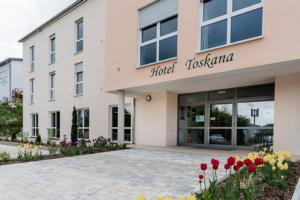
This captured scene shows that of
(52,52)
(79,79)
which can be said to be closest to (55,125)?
(79,79)

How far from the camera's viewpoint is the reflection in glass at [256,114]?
9.26 metres

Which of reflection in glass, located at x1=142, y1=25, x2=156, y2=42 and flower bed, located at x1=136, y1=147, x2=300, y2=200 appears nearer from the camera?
flower bed, located at x1=136, y1=147, x2=300, y2=200

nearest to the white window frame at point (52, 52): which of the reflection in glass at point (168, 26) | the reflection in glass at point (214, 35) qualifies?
the reflection in glass at point (168, 26)

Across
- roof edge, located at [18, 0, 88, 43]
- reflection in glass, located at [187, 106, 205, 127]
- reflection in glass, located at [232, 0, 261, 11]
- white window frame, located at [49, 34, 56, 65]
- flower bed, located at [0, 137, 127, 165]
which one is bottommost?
flower bed, located at [0, 137, 127, 165]

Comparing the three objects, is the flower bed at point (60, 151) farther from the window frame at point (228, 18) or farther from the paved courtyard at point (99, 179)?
the window frame at point (228, 18)

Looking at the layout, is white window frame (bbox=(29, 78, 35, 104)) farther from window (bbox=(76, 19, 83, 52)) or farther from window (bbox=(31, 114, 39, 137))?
window (bbox=(76, 19, 83, 52))

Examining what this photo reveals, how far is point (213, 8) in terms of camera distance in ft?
26.5

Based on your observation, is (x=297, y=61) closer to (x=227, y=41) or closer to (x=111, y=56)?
(x=227, y=41)

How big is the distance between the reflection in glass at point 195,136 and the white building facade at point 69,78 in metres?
3.24

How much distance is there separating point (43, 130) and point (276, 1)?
59.7 feet

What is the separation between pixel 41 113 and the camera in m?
20.0

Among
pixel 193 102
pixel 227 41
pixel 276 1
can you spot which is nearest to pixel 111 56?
pixel 193 102

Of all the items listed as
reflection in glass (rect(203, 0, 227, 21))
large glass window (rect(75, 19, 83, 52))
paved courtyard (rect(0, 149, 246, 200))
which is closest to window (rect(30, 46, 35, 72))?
large glass window (rect(75, 19, 83, 52))

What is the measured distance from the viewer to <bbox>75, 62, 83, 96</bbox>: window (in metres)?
16.3
